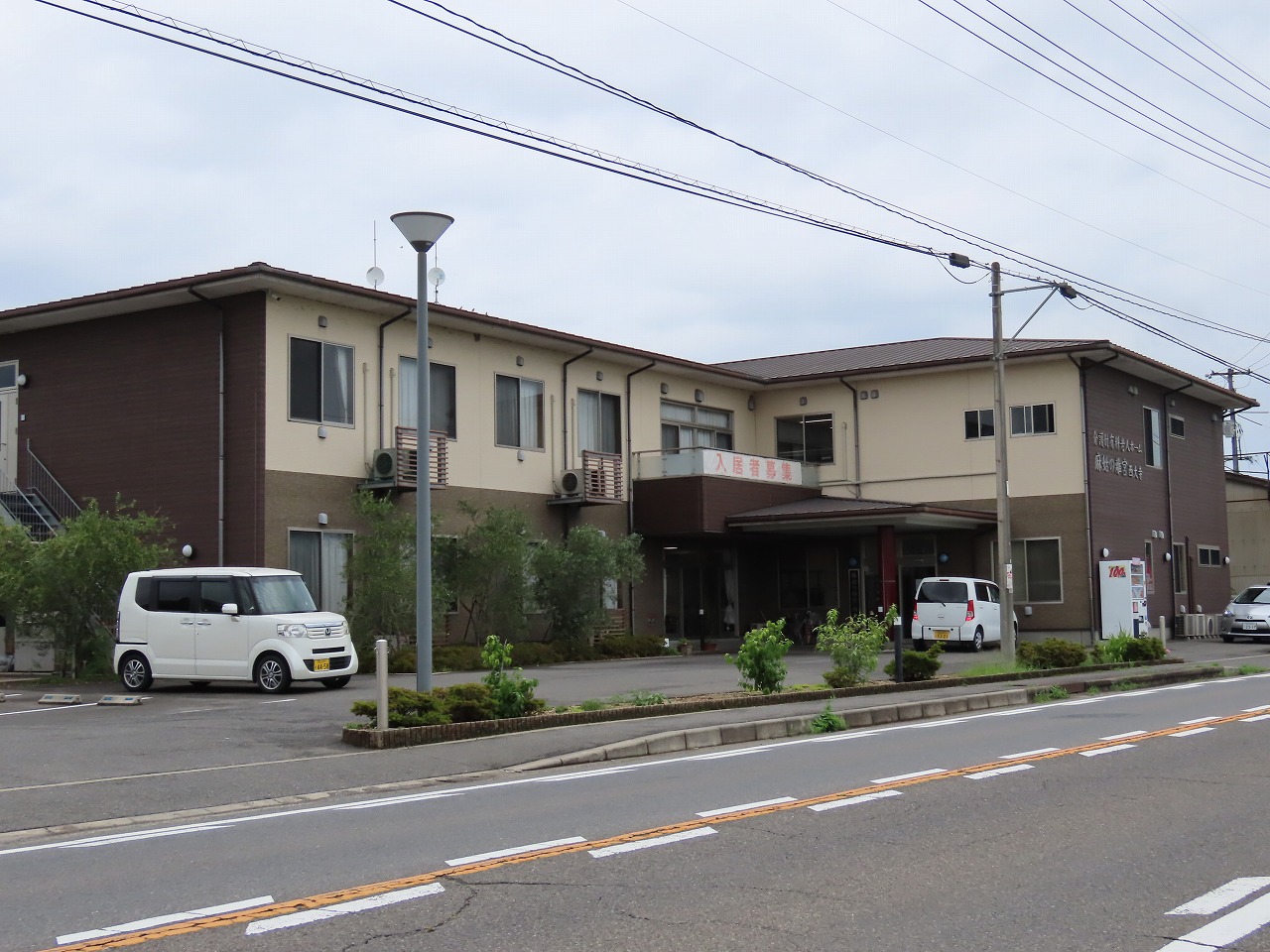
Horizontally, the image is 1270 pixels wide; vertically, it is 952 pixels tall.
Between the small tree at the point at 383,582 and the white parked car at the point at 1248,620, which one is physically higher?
the small tree at the point at 383,582

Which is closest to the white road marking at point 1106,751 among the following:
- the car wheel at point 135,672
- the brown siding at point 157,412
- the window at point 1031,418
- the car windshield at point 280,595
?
the car windshield at point 280,595

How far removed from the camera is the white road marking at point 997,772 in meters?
10.8

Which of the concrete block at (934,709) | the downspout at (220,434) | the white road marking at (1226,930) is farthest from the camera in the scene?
the downspout at (220,434)

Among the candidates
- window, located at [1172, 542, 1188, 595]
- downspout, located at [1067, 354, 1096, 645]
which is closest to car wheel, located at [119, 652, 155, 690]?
downspout, located at [1067, 354, 1096, 645]

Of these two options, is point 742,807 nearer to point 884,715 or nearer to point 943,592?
point 884,715

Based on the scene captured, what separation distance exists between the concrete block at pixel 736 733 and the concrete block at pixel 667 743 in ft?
1.85

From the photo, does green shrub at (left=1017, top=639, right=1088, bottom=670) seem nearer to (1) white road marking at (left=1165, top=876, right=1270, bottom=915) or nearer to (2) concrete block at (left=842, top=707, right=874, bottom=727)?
(2) concrete block at (left=842, top=707, right=874, bottom=727)

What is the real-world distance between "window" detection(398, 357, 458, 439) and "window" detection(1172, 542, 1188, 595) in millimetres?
22969

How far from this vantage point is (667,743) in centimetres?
1364

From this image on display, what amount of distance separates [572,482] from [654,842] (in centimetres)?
2336

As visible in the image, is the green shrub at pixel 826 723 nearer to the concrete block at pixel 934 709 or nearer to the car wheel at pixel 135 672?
the concrete block at pixel 934 709

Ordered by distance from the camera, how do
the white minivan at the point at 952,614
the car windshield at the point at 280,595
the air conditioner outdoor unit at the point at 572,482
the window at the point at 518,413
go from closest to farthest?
the car windshield at the point at 280,595, the window at the point at 518,413, the air conditioner outdoor unit at the point at 572,482, the white minivan at the point at 952,614

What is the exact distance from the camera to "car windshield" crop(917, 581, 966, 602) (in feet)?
106

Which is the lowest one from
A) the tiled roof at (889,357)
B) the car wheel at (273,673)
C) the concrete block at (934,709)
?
the concrete block at (934,709)
